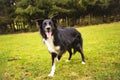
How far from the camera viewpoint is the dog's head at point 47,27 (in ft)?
22.2

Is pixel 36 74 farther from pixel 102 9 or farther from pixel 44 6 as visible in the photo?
pixel 102 9

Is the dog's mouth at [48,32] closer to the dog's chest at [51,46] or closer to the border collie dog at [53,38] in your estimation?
the border collie dog at [53,38]

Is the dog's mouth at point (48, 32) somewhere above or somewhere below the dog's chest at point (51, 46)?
above

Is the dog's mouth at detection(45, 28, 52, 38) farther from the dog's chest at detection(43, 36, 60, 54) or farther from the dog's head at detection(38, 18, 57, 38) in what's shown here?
the dog's chest at detection(43, 36, 60, 54)

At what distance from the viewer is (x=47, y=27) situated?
671 cm

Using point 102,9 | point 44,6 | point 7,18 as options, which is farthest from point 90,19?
point 7,18

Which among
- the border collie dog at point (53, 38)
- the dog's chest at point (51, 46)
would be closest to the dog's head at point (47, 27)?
the border collie dog at point (53, 38)

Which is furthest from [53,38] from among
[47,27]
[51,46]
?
[47,27]

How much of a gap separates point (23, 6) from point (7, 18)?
2.68 meters

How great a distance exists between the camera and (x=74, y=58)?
31.6ft

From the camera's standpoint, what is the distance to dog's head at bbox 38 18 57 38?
676cm

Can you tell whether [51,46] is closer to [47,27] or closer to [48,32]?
[48,32]

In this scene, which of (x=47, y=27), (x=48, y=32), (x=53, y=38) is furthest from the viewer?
(x=53, y=38)

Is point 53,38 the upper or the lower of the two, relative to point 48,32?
lower
